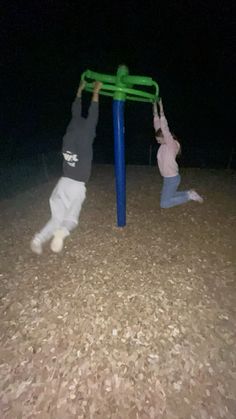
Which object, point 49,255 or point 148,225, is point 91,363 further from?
point 148,225

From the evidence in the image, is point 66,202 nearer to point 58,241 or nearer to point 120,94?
point 58,241

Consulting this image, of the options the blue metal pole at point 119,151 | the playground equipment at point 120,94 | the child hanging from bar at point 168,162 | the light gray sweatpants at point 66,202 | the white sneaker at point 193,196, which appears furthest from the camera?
the white sneaker at point 193,196

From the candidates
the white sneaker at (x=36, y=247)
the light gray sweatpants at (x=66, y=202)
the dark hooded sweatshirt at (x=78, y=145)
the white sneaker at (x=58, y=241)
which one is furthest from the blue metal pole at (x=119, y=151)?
the white sneaker at (x=36, y=247)

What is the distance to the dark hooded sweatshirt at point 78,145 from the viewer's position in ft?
16.9

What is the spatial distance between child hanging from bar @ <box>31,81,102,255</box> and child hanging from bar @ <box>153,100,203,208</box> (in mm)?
1658

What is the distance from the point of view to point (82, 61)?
37688 millimetres

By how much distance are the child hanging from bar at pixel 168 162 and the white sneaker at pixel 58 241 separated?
113 inches

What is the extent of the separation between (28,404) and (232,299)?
9.44 feet

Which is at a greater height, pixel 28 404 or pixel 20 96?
pixel 28 404

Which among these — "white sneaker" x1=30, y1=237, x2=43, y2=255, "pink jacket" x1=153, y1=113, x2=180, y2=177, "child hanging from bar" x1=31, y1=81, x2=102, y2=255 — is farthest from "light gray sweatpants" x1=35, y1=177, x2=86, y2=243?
"pink jacket" x1=153, y1=113, x2=180, y2=177

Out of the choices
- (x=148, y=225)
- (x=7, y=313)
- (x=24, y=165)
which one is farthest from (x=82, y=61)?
(x=7, y=313)

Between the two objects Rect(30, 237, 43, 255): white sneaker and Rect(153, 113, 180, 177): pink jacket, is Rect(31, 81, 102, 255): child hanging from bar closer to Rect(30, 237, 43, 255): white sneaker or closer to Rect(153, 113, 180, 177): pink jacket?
Rect(30, 237, 43, 255): white sneaker

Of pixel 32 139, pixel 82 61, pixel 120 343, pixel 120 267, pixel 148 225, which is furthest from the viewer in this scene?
pixel 82 61

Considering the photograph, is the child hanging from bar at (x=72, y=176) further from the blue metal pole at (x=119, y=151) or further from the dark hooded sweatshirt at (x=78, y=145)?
the blue metal pole at (x=119, y=151)
